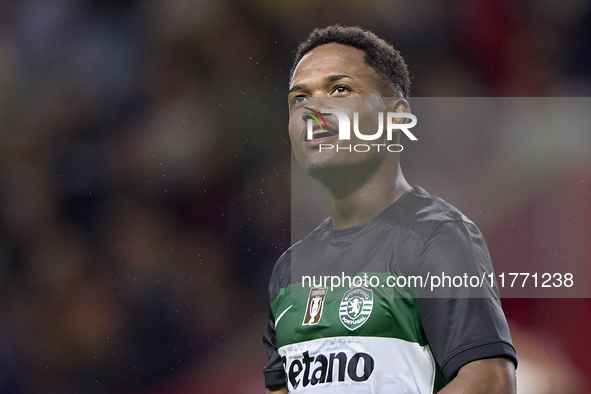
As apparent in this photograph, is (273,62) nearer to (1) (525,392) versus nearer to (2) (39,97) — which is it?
(2) (39,97)

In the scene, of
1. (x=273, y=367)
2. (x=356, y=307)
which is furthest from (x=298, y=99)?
(x=273, y=367)

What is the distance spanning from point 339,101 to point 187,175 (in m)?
0.75

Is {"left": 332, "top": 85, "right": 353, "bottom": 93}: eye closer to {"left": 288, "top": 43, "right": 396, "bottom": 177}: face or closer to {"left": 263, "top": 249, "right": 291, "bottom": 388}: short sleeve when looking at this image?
{"left": 288, "top": 43, "right": 396, "bottom": 177}: face

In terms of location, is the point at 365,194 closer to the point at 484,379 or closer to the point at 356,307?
the point at 356,307

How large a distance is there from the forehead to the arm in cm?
62

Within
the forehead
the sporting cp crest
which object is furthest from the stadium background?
the sporting cp crest

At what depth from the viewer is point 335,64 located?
1.31 meters

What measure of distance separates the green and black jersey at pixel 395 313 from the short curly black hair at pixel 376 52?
0.89ft

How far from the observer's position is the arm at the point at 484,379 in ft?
3.19

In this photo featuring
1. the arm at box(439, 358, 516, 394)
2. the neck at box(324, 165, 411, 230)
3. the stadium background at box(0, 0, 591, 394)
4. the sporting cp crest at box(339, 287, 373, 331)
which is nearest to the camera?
the arm at box(439, 358, 516, 394)

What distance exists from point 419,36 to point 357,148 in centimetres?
56

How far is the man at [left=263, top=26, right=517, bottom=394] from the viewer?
1.03m

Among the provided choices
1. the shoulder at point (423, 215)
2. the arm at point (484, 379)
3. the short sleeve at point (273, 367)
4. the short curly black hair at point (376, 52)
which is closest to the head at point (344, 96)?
the short curly black hair at point (376, 52)

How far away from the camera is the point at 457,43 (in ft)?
5.70
